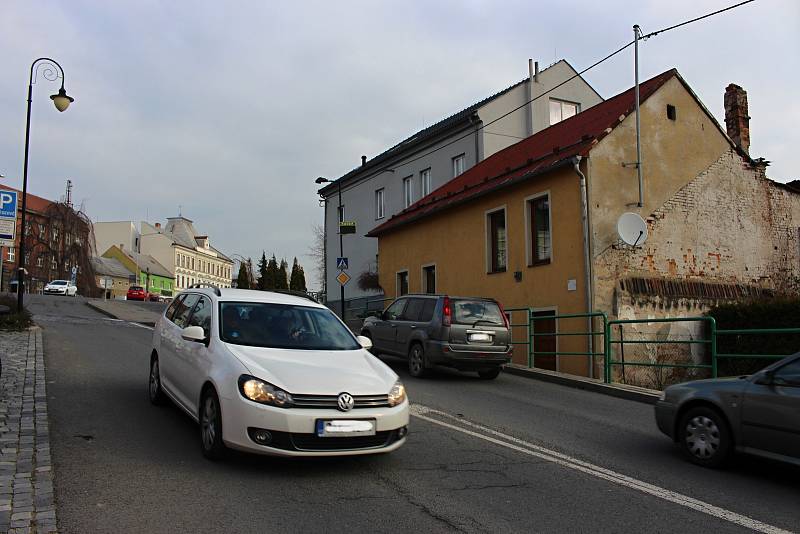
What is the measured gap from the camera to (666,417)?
22.2 ft

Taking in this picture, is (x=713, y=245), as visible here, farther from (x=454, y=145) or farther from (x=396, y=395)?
(x=454, y=145)

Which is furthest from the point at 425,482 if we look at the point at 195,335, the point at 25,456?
the point at 25,456

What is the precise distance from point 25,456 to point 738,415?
6.23m

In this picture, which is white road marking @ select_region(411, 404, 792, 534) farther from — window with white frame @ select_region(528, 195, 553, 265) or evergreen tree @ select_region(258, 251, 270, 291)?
evergreen tree @ select_region(258, 251, 270, 291)

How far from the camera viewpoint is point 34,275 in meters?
58.4

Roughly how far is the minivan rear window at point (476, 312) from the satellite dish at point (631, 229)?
14.4 feet

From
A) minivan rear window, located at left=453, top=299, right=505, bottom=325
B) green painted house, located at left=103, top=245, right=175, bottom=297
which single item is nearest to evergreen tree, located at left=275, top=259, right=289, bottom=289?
green painted house, located at left=103, top=245, right=175, bottom=297

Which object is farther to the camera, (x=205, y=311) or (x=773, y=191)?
(x=773, y=191)

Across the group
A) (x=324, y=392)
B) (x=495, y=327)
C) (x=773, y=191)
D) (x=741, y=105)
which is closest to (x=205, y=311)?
Result: (x=324, y=392)

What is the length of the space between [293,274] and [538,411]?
295 feet

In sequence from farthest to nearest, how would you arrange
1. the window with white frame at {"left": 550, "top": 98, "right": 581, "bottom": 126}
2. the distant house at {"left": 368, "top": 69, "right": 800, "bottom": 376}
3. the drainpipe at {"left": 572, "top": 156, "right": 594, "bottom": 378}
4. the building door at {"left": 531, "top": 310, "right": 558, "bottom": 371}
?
the window with white frame at {"left": 550, "top": 98, "right": 581, "bottom": 126}
the building door at {"left": 531, "top": 310, "right": 558, "bottom": 371}
the distant house at {"left": 368, "top": 69, "right": 800, "bottom": 376}
the drainpipe at {"left": 572, "top": 156, "right": 594, "bottom": 378}

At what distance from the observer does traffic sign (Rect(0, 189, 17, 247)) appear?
539 inches

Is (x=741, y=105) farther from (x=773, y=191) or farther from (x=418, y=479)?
(x=418, y=479)

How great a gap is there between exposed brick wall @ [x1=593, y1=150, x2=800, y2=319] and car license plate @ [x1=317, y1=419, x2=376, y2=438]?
36.0 ft
